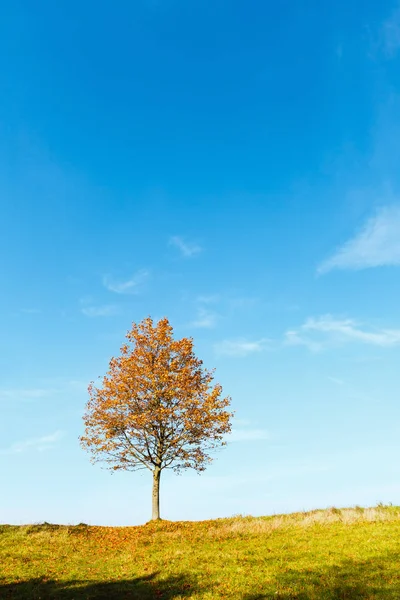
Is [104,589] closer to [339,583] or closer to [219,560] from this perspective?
[219,560]

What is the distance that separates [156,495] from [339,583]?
74.9 ft

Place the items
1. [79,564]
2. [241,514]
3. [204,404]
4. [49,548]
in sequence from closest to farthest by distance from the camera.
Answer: [79,564]
[49,548]
[241,514]
[204,404]

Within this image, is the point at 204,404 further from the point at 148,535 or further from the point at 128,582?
the point at 128,582

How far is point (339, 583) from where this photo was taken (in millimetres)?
18047

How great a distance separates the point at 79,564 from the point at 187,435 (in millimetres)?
15802

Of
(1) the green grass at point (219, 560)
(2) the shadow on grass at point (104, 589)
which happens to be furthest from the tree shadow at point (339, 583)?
(2) the shadow on grass at point (104, 589)

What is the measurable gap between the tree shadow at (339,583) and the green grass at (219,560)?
0.13 ft

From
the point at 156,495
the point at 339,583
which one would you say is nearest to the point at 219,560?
the point at 339,583

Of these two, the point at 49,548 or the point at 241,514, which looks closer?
the point at 49,548

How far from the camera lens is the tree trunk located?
124 feet

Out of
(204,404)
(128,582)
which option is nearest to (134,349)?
(204,404)

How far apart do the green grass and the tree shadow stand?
0.04m

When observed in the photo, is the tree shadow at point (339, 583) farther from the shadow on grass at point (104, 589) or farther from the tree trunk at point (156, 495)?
the tree trunk at point (156, 495)

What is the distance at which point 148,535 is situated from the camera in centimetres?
3153
